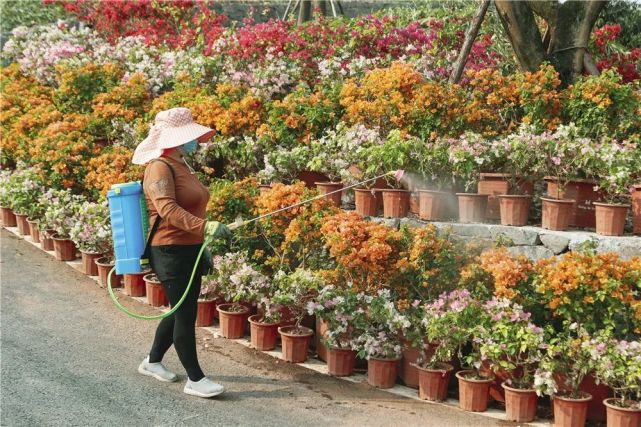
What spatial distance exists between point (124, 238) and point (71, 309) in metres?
2.20

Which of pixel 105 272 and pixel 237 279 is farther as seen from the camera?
pixel 105 272

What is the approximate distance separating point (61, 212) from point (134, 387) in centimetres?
380

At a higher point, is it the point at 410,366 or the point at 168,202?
the point at 168,202

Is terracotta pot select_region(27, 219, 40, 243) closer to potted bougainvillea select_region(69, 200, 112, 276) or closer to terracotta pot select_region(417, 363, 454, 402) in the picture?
potted bougainvillea select_region(69, 200, 112, 276)

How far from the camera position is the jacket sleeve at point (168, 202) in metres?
5.15

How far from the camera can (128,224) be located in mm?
5398

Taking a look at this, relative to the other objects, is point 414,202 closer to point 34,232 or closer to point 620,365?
point 620,365

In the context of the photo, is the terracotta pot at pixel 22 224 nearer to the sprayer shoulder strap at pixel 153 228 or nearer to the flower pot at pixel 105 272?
the flower pot at pixel 105 272

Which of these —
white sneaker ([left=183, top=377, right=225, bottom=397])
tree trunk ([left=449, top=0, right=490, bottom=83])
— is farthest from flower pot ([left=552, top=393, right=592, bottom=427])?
tree trunk ([left=449, top=0, right=490, bottom=83])

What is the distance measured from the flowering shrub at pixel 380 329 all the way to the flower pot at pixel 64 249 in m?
4.15

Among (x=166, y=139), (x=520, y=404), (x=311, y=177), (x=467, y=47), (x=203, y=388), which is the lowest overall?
(x=520, y=404)

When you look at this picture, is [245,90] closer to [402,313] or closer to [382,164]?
[382,164]

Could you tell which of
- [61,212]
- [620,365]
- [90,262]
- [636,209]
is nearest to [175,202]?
[620,365]

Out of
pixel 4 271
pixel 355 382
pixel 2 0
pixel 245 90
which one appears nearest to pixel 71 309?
pixel 4 271
